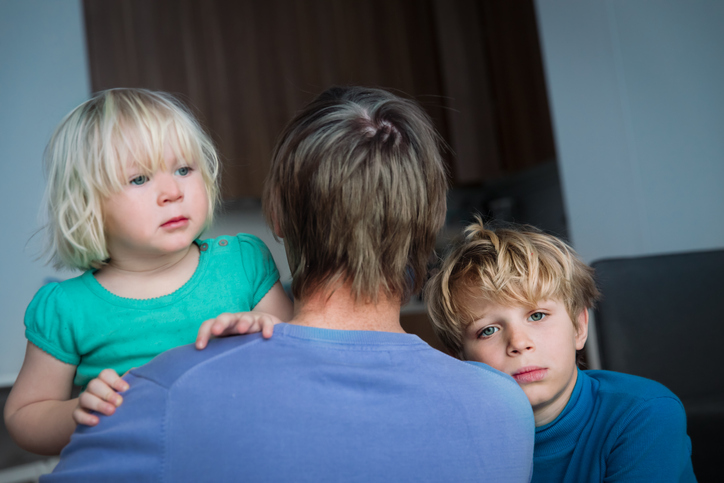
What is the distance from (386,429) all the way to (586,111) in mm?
2787

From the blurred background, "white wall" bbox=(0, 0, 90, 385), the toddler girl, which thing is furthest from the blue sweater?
"white wall" bbox=(0, 0, 90, 385)

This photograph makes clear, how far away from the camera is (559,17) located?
3189 mm

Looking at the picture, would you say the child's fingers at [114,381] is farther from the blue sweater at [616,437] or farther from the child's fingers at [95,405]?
the blue sweater at [616,437]

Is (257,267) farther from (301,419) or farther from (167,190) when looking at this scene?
(301,419)

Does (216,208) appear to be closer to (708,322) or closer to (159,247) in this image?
(159,247)

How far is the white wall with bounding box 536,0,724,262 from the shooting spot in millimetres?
2904

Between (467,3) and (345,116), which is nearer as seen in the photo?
(345,116)

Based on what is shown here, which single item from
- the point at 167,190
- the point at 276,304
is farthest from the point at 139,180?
the point at 276,304

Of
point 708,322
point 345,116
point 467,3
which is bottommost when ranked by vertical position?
point 708,322

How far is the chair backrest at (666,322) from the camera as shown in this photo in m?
1.57

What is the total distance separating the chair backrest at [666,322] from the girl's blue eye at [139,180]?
114 cm

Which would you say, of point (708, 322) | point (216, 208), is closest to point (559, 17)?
point (708, 322)

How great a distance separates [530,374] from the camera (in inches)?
42.8

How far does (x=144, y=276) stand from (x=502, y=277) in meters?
0.60
